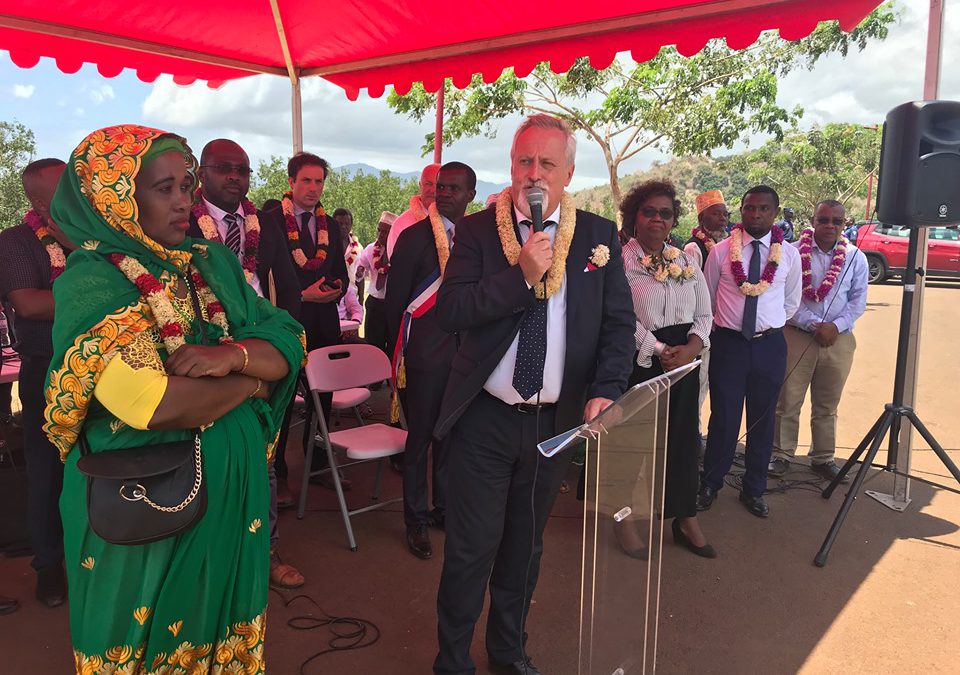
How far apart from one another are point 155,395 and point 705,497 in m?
4.04

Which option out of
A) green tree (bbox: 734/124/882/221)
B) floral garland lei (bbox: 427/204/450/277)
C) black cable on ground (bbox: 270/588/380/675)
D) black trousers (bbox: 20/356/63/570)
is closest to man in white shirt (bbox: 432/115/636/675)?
black cable on ground (bbox: 270/588/380/675)

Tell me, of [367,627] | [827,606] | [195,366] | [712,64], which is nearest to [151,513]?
[195,366]

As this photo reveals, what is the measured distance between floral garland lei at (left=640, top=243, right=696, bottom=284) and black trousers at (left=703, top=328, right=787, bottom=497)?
0.89 metres

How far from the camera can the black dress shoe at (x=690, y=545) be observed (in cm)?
418

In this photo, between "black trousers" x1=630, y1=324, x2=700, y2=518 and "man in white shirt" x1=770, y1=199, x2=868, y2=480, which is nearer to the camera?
"black trousers" x1=630, y1=324, x2=700, y2=518

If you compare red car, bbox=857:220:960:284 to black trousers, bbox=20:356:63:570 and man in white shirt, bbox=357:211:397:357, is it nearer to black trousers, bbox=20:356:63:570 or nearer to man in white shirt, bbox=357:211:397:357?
man in white shirt, bbox=357:211:397:357

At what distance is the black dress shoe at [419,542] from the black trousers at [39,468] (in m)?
1.78

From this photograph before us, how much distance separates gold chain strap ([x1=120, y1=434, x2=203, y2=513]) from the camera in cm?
180

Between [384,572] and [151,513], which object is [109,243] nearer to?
[151,513]

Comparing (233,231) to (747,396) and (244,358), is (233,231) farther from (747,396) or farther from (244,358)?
(747,396)

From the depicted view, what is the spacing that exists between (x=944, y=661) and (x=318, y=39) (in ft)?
18.9

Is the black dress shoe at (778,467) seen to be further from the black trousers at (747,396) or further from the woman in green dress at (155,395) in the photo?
the woman in green dress at (155,395)

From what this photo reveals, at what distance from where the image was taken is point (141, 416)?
1.77 meters

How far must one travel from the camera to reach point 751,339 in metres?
4.73
